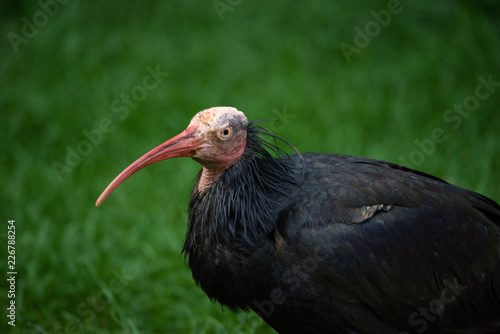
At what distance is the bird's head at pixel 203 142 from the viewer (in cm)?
320

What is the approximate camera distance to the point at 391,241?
3225 mm

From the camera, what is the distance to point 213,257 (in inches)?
129

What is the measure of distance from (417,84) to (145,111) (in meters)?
3.40

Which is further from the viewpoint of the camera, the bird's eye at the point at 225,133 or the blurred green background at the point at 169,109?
the blurred green background at the point at 169,109

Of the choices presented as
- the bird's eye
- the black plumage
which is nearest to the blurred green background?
the black plumage

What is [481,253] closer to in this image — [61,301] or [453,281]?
[453,281]

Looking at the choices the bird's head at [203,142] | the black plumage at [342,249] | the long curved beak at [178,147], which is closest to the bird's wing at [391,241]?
the black plumage at [342,249]

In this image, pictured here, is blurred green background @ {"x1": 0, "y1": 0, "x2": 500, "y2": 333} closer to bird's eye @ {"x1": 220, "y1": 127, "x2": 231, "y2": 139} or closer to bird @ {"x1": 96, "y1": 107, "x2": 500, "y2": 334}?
bird @ {"x1": 96, "y1": 107, "x2": 500, "y2": 334}

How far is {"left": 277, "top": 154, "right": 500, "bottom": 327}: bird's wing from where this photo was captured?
3.16 meters

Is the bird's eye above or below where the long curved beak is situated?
above

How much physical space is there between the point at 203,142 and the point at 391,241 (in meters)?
1.21

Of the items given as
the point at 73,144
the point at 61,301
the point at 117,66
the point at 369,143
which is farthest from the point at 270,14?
the point at 61,301

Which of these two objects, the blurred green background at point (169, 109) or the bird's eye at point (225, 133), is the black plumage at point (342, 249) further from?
the blurred green background at point (169, 109)

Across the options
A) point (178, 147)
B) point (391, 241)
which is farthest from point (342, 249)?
point (178, 147)
